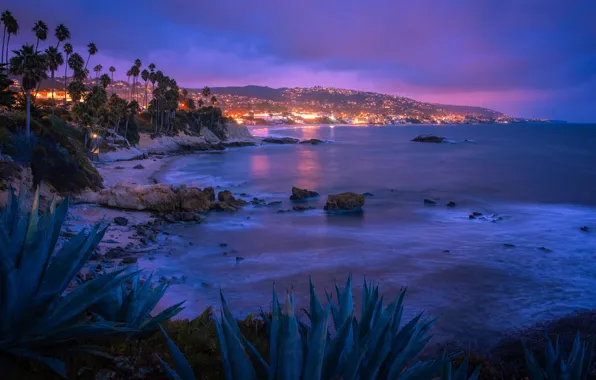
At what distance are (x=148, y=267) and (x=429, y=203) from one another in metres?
21.8

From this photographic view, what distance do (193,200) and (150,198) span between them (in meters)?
2.31

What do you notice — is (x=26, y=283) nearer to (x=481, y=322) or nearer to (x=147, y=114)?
(x=481, y=322)

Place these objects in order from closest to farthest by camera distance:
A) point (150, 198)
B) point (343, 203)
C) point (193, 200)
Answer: point (150, 198) < point (193, 200) < point (343, 203)

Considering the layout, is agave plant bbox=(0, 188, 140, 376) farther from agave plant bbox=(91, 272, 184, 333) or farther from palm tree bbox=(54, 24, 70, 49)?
palm tree bbox=(54, 24, 70, 49)

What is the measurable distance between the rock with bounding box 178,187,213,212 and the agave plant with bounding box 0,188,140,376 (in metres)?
19.2

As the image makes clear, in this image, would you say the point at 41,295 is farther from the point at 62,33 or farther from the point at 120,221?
the point at 62,33

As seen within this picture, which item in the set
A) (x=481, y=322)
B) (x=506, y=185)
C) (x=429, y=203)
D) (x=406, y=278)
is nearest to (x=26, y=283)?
(x=481, y=322)

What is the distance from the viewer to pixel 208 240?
17188mm

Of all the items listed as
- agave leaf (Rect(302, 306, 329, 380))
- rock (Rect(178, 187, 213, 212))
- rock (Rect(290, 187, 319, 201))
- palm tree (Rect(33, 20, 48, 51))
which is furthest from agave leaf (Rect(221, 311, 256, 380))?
palm tree (Rect(33, 20, 48, 51))

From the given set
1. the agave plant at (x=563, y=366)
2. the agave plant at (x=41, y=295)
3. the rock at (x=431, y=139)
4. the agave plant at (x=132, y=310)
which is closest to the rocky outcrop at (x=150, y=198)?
the agave plant at (x=132, y=310)

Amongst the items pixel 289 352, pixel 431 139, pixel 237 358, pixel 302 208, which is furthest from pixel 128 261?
pixel 431 139

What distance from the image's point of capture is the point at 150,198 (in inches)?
842

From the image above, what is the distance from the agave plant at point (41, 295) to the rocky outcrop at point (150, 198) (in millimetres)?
18595

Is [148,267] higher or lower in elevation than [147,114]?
lower
